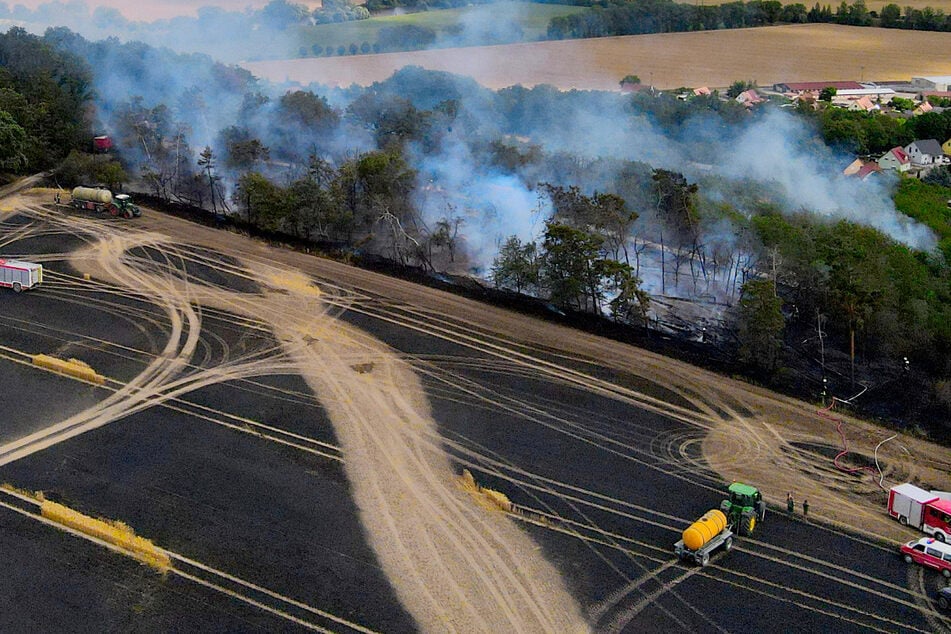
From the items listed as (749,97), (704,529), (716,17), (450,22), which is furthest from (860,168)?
(716,17)

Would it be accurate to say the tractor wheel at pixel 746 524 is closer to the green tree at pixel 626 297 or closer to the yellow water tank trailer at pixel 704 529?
the yellow water tank trailer at pixel 704 529

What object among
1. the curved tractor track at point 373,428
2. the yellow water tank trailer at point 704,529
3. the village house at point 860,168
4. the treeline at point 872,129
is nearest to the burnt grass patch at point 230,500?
the curved tractor track at point 373,428

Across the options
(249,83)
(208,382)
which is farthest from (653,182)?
(249,83)

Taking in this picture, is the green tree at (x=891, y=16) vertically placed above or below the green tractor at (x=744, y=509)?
above

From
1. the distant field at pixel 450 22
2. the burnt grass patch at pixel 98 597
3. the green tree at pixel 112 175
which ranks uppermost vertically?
the distant field at pixel 450 22

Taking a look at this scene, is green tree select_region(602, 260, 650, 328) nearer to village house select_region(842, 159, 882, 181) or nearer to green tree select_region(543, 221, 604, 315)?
green tree select_region(543, 221, 604, 315)
